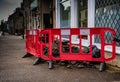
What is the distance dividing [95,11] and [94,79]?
3700 mm

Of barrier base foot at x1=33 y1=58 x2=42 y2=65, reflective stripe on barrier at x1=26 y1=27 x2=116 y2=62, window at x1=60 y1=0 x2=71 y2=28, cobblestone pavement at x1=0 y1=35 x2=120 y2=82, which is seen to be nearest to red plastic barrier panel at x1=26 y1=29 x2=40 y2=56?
reflective stripe on barrier at x1=26 y1=27 x2=116 y2=62

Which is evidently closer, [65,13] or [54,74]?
[54,74]

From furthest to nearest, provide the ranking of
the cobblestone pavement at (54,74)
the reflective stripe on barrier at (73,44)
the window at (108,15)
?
1. the window at (108,15)
2. the reflective stripe on barrier at (73,44)
3. the cobblestone pavement at (54,74)

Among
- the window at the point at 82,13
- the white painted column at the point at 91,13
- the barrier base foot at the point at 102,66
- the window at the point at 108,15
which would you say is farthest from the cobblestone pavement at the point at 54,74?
the window at the point at 82,13

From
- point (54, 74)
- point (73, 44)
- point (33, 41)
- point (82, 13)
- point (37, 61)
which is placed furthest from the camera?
point (82, 13)

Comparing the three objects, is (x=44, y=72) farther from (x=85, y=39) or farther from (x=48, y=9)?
(x=48, y=9)

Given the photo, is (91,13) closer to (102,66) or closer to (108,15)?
(108,15)

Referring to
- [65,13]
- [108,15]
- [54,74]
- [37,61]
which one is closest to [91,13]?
[108,15]

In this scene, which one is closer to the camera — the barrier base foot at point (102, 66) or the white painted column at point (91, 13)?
the barrier base foot at point (102, 66)

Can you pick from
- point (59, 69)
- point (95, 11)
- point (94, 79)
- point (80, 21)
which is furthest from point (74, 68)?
point (80, 21)

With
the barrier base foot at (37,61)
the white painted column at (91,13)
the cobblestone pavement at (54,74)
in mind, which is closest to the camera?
the cobblestone pavement at (54,74)

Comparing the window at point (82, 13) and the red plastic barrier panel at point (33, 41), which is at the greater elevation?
the window at point (82, 13)

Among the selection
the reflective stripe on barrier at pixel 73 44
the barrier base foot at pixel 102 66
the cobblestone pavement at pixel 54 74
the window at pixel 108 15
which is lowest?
the cobblestone pavement at pixel 54 74

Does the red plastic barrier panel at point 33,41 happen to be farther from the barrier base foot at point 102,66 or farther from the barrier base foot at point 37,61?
the barrier base foot at point 102,66
